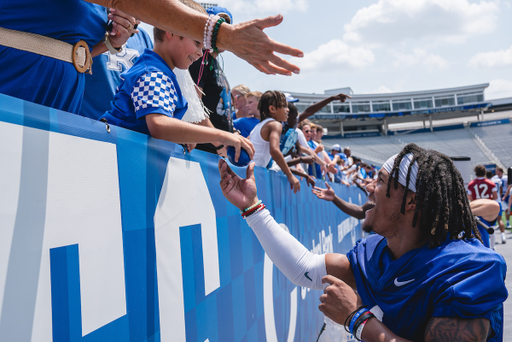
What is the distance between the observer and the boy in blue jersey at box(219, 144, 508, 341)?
133 centimetres

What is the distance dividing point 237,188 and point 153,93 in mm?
631

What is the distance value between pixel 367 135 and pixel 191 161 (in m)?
46.8

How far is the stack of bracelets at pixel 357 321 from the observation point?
4.84 feet

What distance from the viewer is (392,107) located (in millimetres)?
50562

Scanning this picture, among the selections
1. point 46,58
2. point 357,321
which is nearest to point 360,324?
point 357,321

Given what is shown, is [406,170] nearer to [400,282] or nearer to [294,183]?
[400,282]

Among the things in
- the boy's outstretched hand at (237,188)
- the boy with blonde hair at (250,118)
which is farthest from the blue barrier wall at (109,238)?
the boy with blonde hair at (250,118)

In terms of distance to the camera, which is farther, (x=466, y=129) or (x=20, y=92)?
(x=466, y=129)

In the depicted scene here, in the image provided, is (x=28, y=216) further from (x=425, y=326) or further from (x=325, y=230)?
(x=325, y=230)

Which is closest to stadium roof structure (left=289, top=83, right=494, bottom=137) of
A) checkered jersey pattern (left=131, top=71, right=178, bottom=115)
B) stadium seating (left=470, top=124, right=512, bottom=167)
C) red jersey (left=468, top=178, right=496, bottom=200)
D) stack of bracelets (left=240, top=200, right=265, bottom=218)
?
stadium seating (left=470, top=124, right=512, bottom=167)

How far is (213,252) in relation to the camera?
1.71 m

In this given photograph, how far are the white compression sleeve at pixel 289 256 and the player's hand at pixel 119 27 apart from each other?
104 cm

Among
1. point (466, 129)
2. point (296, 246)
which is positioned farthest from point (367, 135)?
point (296, 246)

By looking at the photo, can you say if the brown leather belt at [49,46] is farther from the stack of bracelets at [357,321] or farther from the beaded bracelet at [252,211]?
the stack of bracelets at [357,321]
